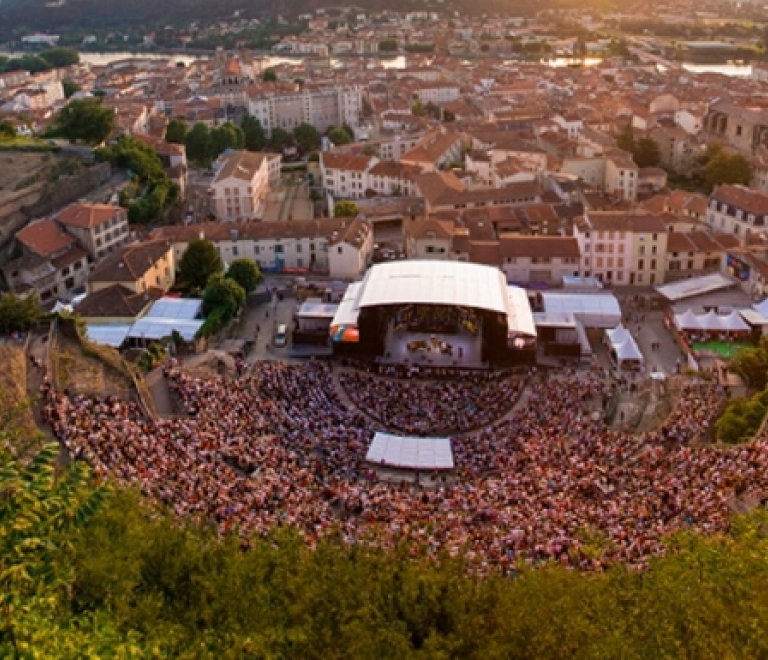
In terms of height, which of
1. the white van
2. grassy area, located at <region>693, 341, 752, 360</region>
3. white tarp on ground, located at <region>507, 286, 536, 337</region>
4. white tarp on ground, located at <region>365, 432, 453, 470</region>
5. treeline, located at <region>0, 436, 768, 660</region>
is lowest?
grassy area, located at <region>693, 341, 752, 360</region>

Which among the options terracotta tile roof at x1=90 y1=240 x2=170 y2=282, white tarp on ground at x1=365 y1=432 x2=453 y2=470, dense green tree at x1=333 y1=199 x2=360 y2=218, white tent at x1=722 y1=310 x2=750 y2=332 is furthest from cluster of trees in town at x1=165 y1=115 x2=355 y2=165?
white tarp on ground at x1=365 y1=432 x2=453 y2=470

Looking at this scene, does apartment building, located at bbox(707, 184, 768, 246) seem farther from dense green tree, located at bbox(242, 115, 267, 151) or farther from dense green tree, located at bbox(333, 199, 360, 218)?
dense green tree, located at bbox(242, 115, 267, 151)

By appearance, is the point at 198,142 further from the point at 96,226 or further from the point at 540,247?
the point at 540,247

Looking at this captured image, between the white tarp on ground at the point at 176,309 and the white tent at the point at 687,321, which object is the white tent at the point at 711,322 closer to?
the white tent at the point at 687,321

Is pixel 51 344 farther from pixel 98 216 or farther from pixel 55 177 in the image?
pixel 55 177

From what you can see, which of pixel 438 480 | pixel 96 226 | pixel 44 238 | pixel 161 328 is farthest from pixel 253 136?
pixel 438 480

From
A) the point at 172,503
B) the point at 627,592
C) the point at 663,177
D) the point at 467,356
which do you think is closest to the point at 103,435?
the point at 172,503

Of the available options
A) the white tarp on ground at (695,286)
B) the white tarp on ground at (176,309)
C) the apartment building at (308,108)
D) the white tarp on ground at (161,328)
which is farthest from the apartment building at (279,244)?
the apartment building at (308,108)
